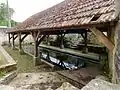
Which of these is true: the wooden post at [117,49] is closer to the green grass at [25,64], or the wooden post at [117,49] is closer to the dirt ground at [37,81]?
the dirt ground at [37,81]

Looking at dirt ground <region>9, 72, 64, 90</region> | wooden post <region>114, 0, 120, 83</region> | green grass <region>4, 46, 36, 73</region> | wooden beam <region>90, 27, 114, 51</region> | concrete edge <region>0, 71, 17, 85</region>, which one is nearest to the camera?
wooden post <region>114, 0, 120, 83</region>

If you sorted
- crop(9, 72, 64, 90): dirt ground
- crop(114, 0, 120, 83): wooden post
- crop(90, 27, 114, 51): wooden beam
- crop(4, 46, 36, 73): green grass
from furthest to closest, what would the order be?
crop(4, 46, 36, 73): green grass < crop(9, 72, 64, 90): dirt ground < crop(90, 27, 114, 51): wooden beam < crop(114, 0, 120, 83): wooden post

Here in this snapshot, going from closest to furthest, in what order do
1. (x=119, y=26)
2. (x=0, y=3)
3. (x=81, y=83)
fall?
(x=119, y=26)
(x=81, y=83)
(x=0, y=3)

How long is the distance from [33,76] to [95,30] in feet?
11.2

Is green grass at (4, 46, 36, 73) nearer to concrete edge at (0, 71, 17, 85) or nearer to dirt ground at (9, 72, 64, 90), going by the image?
dirt ground at (9, 72, 64, 90)

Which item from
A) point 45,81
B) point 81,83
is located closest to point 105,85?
point 81,83

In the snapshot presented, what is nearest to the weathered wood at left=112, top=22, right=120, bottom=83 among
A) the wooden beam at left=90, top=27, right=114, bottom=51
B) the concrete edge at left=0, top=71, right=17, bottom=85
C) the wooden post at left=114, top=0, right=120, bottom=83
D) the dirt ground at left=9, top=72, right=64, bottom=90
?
the wooden post at left=114, top=0, right=120, bottom=83

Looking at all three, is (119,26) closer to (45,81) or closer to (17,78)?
(45,81)

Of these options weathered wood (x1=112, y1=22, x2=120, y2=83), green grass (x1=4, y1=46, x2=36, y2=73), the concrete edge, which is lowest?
green grass (x1=4, y1=46, x2=36, y2=73)

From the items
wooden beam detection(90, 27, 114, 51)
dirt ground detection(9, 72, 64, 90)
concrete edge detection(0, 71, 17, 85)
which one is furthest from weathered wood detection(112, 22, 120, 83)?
concrete edge detection(0, 71, 17, 85)

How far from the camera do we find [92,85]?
→ 10.5 feet

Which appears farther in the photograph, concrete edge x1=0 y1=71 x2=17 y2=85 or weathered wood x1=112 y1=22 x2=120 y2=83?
concrete edge x1=0 y1=71 x2=17 y2=85

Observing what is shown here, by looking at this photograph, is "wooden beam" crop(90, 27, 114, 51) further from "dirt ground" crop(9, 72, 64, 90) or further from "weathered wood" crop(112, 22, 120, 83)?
"dirt ground" crop(9, 72, 64, 90)

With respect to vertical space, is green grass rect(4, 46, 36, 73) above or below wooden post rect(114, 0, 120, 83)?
below
